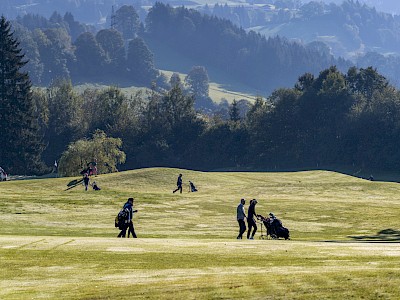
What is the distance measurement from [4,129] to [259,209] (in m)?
91.8

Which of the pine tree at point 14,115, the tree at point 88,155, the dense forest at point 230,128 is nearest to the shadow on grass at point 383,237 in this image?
the tree at point 88,155

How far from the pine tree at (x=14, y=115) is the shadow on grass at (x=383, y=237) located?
105m

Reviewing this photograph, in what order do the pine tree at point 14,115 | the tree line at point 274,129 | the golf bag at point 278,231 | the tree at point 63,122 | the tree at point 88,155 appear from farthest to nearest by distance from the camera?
the tree at point 63,122
the tree line at point 274,129
the pine tree at point 14,115
the tree at point 88,155
the golf bag at point 278,231

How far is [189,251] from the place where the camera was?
114ft

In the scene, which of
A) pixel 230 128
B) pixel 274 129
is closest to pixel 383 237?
pixel 274 129

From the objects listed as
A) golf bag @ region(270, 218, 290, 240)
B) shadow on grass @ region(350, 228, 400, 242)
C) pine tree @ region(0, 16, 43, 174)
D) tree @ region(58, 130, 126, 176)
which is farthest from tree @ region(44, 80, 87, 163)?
golf bag @ region(270, 218, 290, 240)

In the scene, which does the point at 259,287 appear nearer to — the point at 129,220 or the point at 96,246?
the point at 96,246

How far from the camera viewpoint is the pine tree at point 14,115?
485ft

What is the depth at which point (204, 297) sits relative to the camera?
80.7ft

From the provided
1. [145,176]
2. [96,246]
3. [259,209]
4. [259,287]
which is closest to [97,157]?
[145,176]

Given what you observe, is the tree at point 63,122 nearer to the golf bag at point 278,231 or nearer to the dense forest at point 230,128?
the dense forest at point 230,128

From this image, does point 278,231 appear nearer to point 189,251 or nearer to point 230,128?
point 189,251

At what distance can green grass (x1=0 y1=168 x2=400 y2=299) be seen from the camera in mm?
25594

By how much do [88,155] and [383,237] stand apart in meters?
73.1
